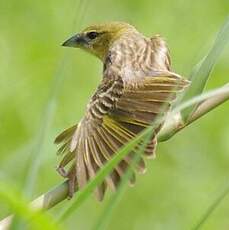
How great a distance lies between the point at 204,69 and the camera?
3348 mm

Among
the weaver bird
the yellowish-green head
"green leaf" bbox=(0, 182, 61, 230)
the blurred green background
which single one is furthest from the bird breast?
"green leaf" bbox=(0, 182, 61, 230)

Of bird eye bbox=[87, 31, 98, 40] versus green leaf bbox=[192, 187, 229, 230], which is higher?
green leaf bbox=[192, 187, 229, 230]

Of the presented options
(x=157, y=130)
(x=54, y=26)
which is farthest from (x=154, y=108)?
(x=54, y=26)

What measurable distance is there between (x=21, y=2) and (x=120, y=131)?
11.8ft

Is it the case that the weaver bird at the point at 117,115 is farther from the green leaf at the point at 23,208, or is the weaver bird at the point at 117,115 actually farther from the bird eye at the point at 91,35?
the green leaf at the point at 23,208

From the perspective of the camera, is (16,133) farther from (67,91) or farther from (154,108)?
(154,108)

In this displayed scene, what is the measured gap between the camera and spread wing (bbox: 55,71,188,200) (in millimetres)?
3822

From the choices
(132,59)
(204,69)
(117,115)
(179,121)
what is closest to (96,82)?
(132,59)

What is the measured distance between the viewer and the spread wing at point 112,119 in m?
3.82

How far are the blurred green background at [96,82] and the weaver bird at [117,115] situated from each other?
907 mm

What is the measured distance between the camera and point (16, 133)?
6.25 meters

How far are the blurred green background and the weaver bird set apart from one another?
35.7 inches

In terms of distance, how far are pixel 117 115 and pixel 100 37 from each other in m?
1.47

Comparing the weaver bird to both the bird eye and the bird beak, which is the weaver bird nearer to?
the bird beak
